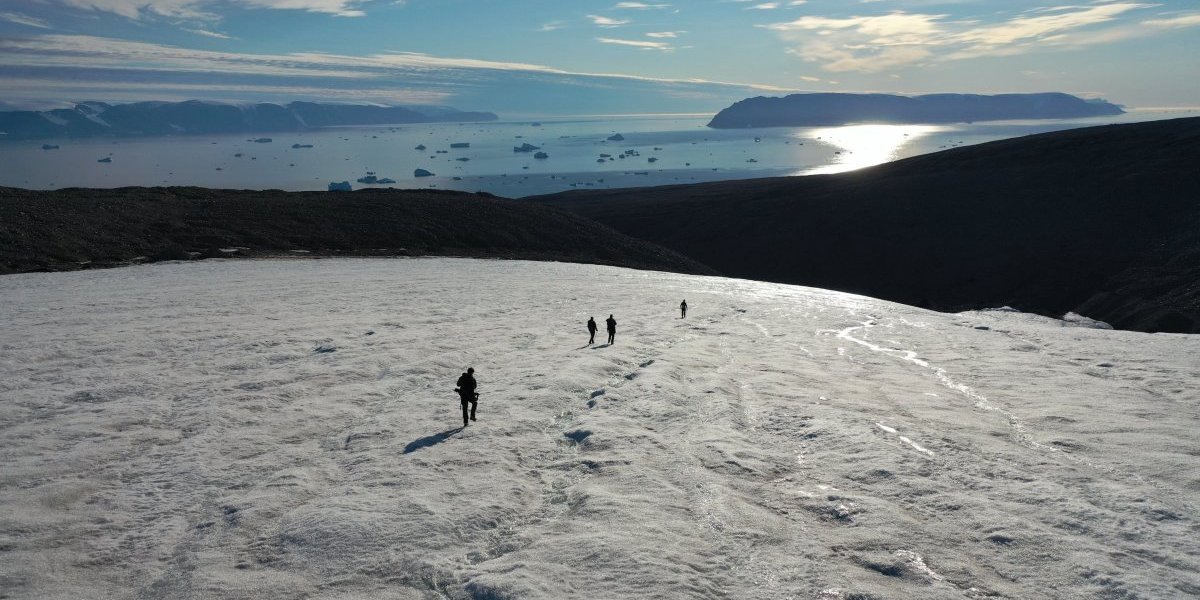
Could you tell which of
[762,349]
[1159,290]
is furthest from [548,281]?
[1159,290]

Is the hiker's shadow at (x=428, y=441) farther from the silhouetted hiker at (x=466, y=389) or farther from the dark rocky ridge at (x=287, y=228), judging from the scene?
the dark rocky ridge at (x=287, y=228)

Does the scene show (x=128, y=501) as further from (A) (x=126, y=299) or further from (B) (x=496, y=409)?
(A) (x=126, y=299)

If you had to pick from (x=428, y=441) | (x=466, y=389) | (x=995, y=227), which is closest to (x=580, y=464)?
(x=466, y=389)

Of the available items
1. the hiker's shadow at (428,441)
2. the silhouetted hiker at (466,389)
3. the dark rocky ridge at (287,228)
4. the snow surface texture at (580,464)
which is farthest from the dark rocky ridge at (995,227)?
the hiker's shadow at (428,441)

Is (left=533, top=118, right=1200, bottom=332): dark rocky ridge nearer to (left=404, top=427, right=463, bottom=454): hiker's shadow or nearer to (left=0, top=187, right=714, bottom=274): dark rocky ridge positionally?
(left=0, top=187, right=714, bottom=274): dark rocky ridge

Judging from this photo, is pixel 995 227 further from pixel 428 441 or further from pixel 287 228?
pixel 428 441

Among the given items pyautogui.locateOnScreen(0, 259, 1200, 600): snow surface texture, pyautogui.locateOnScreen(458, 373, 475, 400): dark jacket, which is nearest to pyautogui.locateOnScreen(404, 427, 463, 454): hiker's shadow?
pyautogui.locateOnScreen(0, 259, 1200, 600): snow surface texture
